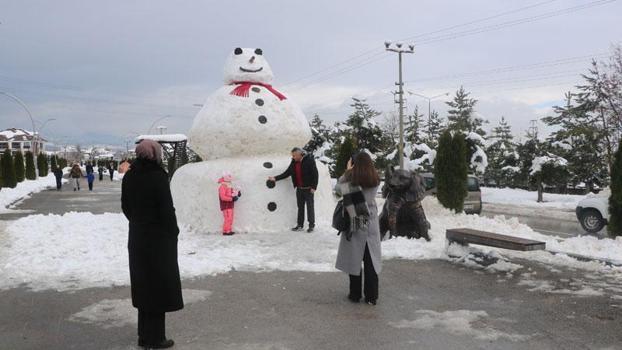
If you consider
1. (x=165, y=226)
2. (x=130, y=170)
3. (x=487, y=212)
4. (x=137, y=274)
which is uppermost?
(x=130, y=170)

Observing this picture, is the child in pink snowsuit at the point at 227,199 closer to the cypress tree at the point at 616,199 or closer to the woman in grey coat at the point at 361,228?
the woman in grey coat at the point at 361,228

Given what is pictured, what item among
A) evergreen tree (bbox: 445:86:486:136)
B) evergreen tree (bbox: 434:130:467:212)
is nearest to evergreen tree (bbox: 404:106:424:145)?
evergreen tree (bbox: 445:86:486:136)

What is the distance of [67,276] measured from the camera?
6867 millimetres

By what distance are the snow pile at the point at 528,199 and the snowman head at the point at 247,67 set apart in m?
14.5

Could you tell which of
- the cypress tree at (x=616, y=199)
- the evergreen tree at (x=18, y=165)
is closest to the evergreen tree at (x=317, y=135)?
the evergreen tree at (x=18, y=165)

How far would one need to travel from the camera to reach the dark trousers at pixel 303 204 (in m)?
10.3

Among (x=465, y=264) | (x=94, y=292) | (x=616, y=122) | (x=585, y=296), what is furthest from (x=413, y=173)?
(x=616, y=122)

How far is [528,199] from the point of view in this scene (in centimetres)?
2555

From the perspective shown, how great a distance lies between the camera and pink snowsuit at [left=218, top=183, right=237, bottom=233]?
32.6 ft

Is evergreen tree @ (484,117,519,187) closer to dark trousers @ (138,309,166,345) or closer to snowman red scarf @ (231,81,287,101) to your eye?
snowman red scarf @ (231,81,287,101)

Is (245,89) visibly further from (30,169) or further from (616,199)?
(30,169)

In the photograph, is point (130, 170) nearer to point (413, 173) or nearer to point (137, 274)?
point (137, 274)

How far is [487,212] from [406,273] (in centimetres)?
1365

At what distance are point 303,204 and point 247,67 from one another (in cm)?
334
